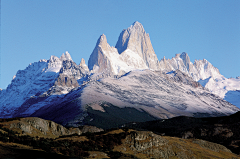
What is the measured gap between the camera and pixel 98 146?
151 metres

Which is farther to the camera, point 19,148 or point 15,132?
point 15,132

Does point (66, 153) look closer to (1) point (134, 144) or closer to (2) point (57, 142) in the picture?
(2) point (57, 142)

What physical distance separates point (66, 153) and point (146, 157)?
38424 millimetres

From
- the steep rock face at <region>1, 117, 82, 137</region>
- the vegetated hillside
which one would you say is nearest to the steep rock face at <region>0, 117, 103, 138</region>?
the steep rock face at <region>1, 117, 82, 137</region>

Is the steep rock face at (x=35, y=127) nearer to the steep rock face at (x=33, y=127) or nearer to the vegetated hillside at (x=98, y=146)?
the steep rock face at (x=33, y=127)

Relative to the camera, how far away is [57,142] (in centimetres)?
14575

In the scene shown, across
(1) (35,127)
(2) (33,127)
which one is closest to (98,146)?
(2) (33,127)

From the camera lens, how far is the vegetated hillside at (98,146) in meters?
126

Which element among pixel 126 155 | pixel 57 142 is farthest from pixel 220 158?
pixel 57 142

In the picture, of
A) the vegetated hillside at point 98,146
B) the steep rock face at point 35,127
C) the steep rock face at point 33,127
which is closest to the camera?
the vegetated hillside at point 98,146

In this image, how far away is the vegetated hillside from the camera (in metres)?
126

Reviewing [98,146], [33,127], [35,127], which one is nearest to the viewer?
[98,146]

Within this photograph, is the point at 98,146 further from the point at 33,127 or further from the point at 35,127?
the point at 35,127

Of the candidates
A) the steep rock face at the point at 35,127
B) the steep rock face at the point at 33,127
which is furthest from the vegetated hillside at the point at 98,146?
the steep rock face at the point at 35,127
